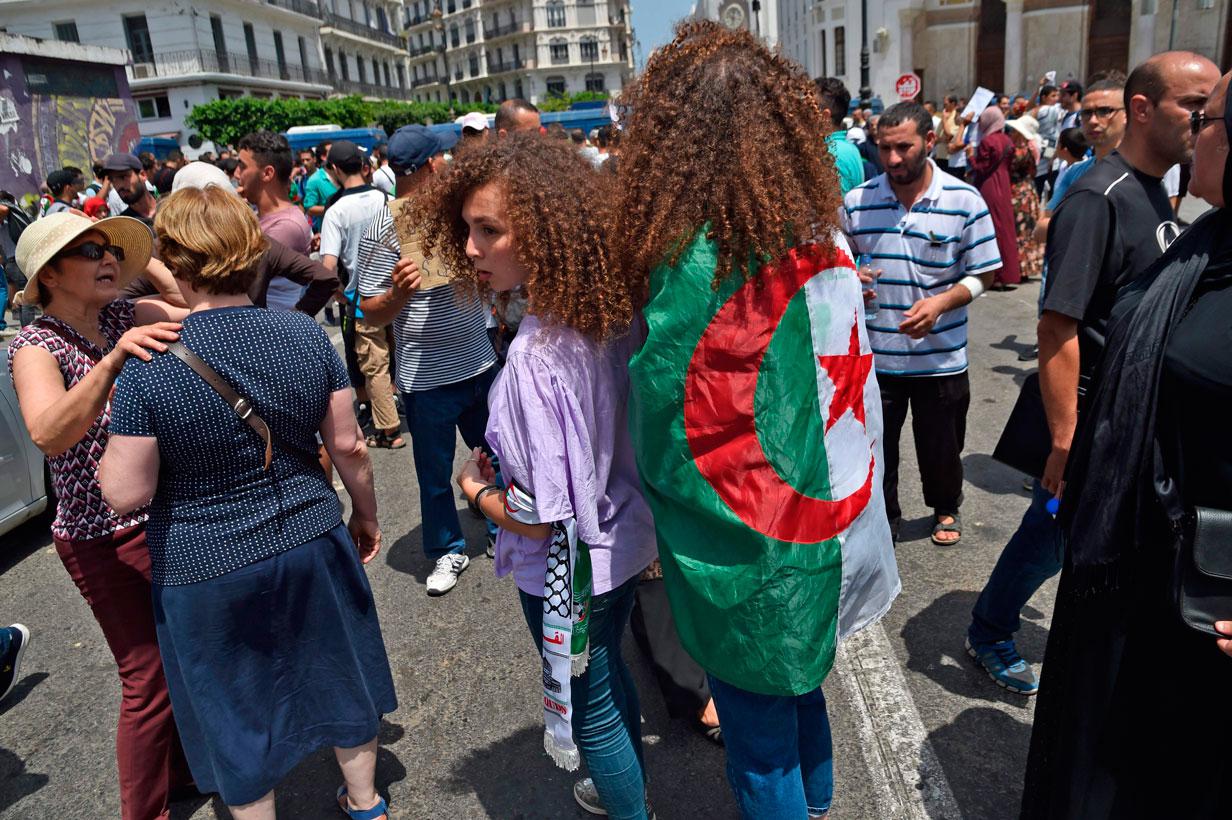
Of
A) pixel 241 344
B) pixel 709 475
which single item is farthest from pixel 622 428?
pixel 241 344

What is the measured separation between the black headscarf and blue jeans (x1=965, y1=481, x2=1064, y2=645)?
1026 millimetres

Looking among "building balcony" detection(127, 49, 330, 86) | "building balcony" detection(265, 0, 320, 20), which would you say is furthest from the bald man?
"building balcony" detection(265, 0, 320, 20)

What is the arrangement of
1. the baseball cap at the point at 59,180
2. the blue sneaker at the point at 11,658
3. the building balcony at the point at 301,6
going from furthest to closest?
1. the building balcony at the point at 301,6
2. the baseball cap at the point at 59,180
3. the blue sneaker at the point at 11,658

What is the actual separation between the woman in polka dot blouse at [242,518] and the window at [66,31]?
5491 centimetres

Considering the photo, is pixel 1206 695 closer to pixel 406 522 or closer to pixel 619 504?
pixel 619 504

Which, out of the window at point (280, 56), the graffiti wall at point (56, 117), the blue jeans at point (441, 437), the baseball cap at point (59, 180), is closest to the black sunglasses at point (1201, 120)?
the blue jeans at point (441, 437)

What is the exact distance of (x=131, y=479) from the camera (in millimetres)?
1945

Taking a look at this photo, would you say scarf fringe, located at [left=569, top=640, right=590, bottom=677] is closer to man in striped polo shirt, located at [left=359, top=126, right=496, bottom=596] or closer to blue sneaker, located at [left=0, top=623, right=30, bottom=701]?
man in striped polo shirt, located at [left=359, top=126, right=496, bottom=596]

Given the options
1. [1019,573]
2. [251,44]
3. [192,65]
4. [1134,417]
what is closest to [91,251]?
[1134,417]

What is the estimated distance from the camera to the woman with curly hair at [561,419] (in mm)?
1772

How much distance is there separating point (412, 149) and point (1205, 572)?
3840 millimetres

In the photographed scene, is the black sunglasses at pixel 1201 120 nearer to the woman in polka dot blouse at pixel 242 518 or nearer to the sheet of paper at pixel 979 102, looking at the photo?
the woman in polka dot blouse at pixel 242 518

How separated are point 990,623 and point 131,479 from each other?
105 inches

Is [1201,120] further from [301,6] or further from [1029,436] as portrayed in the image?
[301,6]
